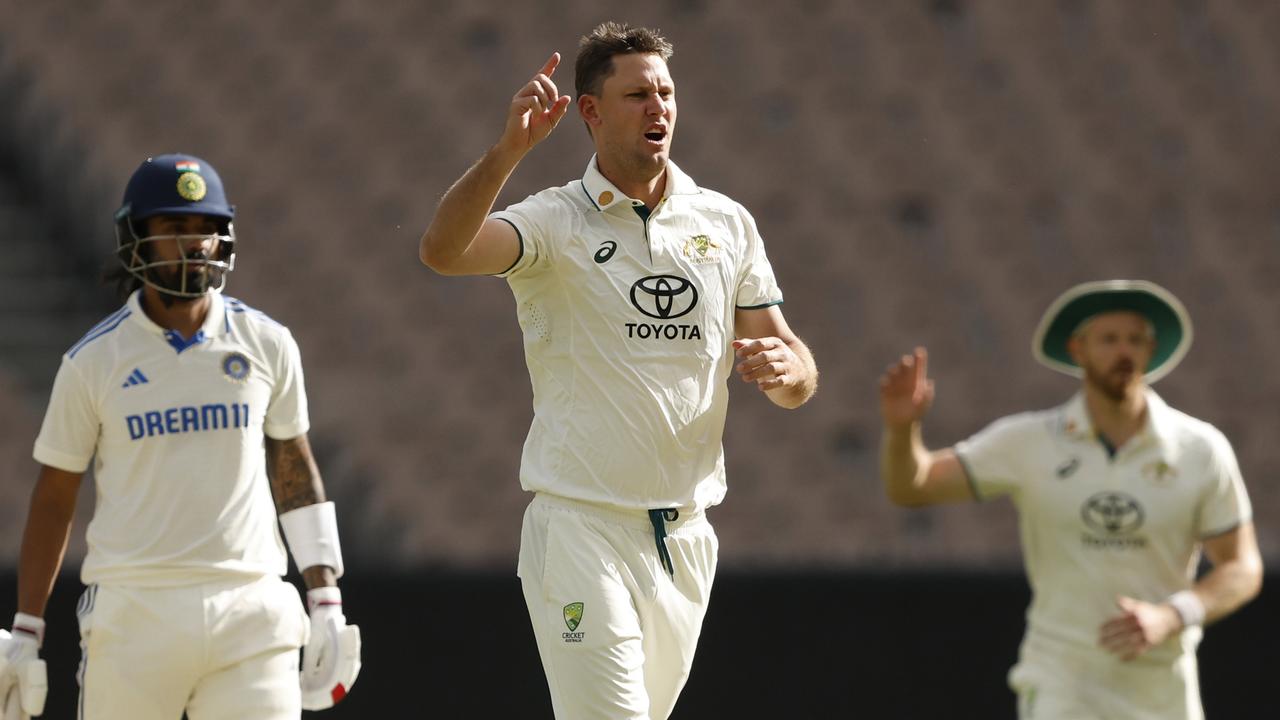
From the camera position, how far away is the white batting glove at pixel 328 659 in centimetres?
459

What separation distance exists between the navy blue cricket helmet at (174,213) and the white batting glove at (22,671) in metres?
0.84

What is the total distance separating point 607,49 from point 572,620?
1.34 metres

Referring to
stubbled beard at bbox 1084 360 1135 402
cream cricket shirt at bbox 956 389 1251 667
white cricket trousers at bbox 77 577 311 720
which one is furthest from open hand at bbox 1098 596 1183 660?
white cricket trousers at bbox 77 577 311 720

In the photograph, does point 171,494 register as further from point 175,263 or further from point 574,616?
point 574,616

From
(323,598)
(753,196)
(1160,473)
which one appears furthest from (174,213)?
(753,196)

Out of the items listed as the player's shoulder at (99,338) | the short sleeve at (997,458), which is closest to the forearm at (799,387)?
the short sleeve at (997,458)

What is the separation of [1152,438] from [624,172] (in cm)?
166

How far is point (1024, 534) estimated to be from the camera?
207 inches

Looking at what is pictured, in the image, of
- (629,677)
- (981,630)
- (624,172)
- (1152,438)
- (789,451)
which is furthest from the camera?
(789,451)

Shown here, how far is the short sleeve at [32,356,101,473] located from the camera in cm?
437

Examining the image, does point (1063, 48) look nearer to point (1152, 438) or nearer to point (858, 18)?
point (858, 18)

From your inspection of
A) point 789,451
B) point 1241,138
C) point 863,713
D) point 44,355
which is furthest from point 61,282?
point 1241,138

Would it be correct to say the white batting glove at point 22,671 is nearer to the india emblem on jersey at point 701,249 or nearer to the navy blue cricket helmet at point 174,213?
the navy blue cricket helmet at point 174,213

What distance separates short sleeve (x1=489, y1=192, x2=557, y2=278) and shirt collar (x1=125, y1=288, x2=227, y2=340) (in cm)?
66
